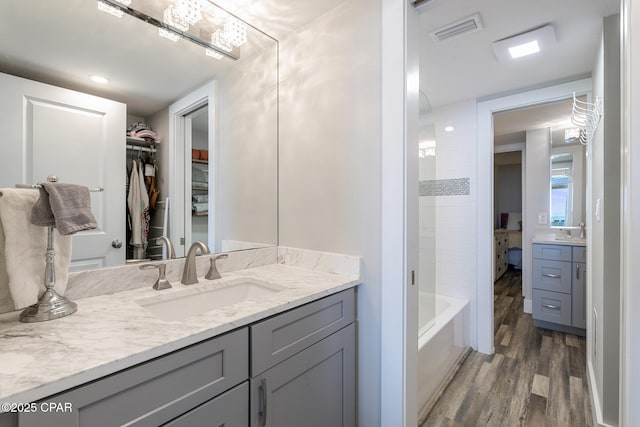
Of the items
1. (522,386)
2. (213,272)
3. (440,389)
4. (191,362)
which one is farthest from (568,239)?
(191,362)

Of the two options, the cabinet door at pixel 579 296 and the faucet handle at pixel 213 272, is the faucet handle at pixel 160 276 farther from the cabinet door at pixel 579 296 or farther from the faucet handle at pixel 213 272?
the cabinet door at pixel 579 296

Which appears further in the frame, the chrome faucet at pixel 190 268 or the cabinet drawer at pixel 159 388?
the chrome faucet at pixel 190 268

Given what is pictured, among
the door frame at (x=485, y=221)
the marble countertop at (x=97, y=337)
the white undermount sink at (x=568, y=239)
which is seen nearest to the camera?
the marble countertop at (x=97, y=337)

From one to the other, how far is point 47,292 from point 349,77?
1422 millimetres

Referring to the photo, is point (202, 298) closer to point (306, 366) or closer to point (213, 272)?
point (213, 272)

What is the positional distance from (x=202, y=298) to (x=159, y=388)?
0.56 m

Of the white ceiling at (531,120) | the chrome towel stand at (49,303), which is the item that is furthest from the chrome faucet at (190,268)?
the white ceiling at (531,120)

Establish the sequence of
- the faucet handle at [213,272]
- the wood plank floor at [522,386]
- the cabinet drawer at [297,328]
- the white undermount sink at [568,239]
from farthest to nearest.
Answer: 1. the white undermount sink at [568,239]
2. the wood plank floor at [522,386]
3. the faucet handle at [213,272]
4. the cabinet drawer at [297,328]

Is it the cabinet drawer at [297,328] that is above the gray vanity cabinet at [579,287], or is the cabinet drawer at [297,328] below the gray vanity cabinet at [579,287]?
above

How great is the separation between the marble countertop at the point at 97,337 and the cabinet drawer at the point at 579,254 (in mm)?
3054

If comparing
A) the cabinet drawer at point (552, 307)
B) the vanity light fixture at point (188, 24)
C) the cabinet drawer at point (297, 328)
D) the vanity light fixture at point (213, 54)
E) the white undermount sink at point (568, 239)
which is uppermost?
the vanity light fixture at point (188, 24)

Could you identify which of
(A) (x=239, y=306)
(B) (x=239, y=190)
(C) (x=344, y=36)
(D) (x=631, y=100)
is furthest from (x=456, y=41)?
(A) (x=239, y=306)

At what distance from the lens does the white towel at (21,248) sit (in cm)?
79

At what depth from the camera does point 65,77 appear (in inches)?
41.9
